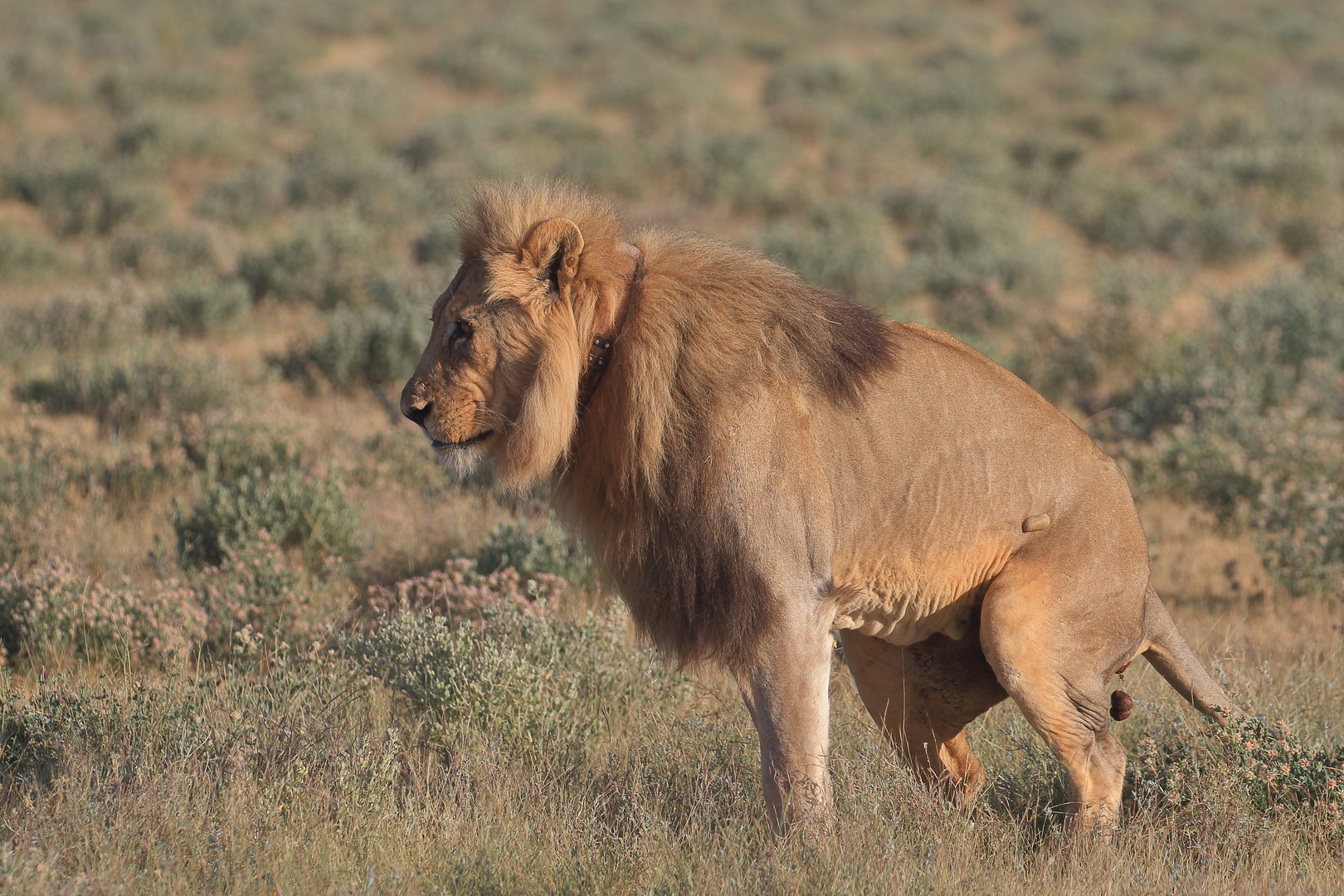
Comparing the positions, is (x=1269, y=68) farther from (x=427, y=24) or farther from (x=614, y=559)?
(x=614, y=559)

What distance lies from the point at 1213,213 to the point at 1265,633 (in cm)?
1028

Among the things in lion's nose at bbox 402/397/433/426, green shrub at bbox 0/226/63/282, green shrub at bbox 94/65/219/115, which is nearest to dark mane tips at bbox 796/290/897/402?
lion's nose at bbox 402/397/433/426

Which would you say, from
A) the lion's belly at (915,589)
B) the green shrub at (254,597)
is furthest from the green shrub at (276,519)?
the lion's belly at (915,589)

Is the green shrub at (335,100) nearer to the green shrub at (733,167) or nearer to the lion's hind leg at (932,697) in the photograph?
the green shrub at (733,167)

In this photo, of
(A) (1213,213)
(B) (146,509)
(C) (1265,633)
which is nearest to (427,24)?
(A) (1213,213)

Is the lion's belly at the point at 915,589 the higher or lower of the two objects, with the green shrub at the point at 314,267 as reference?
higher

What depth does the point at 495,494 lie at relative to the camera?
7.31 metres

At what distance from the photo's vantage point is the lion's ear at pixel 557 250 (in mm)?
3584

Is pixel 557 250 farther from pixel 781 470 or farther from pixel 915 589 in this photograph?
pixel 915 589

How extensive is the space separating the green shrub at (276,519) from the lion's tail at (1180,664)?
162 inches

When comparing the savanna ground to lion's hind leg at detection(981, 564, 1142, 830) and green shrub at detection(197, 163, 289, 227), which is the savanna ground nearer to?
green shrub at detection(197, 163, 289, 227)

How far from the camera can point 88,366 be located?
29.5 ft

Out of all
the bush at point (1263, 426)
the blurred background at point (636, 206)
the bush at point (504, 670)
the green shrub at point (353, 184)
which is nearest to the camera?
the bush at point (504, 670)

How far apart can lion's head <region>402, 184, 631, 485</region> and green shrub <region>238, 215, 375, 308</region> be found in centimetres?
858
